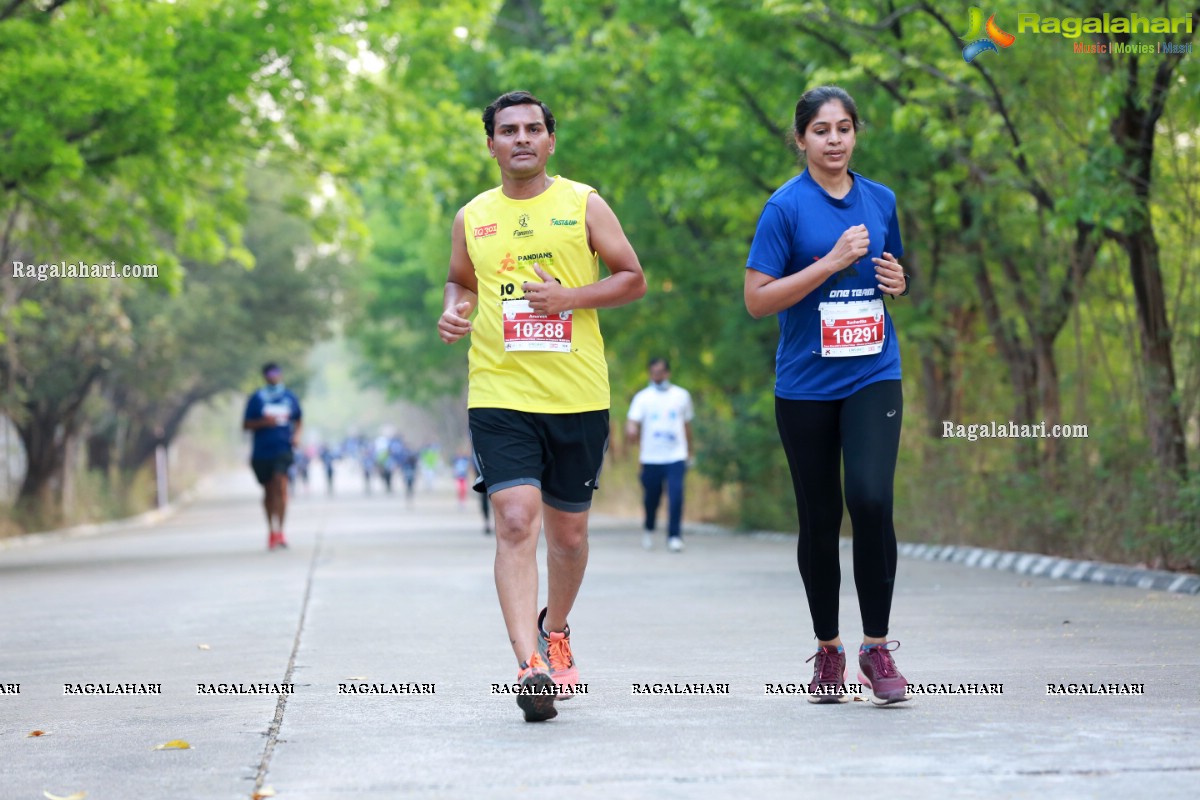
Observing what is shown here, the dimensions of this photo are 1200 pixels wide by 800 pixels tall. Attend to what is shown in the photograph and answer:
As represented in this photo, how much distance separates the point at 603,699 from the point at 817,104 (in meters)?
2.26

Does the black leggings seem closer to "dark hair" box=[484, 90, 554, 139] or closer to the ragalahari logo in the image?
"dark hair" box=[484, 90, 554, 139]

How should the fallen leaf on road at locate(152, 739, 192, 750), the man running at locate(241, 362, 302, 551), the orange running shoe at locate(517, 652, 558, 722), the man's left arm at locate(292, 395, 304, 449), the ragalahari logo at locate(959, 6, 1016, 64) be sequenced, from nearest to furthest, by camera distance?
the fallen leaf on road at locate(152, 739, 192, 750) < the orange running shoe at locate(517, 652, 558, 722) < the ragalahari logo at locate(959, 6, 1016, 64) < the man running at locate(241, 362, 302, 551) < the man's left arm at locate(292, 395, 304, 449)

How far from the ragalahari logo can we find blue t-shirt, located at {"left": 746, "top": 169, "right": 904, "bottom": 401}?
7985 millimetres

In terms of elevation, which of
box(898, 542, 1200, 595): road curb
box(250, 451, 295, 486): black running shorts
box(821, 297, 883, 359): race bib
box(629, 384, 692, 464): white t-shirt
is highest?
box(821, 297, 883, 359): race bib

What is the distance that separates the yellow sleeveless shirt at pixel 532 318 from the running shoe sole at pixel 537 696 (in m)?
0.94

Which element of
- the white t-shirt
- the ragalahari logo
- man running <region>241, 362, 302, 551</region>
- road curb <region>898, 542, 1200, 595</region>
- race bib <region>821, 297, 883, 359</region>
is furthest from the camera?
man running <region>241, 362, 302, 551</region>

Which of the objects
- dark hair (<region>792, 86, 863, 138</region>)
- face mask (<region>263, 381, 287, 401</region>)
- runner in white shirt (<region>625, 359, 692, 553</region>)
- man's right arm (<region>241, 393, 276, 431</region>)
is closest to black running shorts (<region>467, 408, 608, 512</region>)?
dark hair (<region>792, 86, 863, 138</region>)

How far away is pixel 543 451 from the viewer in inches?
257

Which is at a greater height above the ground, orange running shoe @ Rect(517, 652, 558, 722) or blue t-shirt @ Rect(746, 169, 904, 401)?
blue t-shirt @ Rect(746, 169, 904, 401)

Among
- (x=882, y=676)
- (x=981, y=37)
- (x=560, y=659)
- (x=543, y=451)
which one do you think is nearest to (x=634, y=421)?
(x=981, y=37)

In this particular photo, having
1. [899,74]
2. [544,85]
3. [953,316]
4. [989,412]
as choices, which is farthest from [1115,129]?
[544,85]

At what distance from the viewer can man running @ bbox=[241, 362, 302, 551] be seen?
65.4ft

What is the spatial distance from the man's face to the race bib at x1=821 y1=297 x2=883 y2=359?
1.12 metres

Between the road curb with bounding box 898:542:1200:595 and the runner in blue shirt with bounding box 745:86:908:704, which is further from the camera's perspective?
the road curb with bounding box 898:542:1200:595
